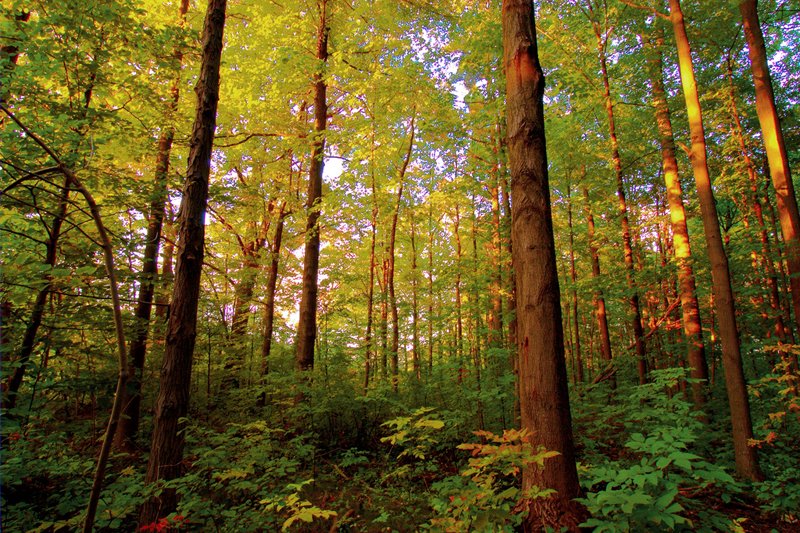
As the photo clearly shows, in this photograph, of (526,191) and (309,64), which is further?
(309,64)

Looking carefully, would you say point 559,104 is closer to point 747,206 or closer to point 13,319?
point 747,206

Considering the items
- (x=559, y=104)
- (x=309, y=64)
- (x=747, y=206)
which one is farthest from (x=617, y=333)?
(x=309, y=64)

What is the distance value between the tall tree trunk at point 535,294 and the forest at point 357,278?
0.07 ft

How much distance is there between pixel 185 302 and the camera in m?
3.91

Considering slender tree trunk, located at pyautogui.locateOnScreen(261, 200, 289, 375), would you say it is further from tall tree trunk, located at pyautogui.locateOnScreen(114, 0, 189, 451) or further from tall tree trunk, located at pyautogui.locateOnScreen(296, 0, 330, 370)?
tall tree trunk, located at pyautogui.locateOnScreen(114, 0, 189, 451)

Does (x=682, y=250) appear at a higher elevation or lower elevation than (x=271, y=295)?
higher

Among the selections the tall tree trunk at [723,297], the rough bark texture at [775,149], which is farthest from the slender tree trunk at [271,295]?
the rough bark texture at [775,149]

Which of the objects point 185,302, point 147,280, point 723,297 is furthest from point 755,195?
point 147,280

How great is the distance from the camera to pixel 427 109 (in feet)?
34.2

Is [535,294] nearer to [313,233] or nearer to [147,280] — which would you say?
[313,233]

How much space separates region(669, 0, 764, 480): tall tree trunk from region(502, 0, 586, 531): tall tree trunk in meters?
4.62

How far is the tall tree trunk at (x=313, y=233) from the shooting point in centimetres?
797

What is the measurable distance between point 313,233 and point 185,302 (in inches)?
190

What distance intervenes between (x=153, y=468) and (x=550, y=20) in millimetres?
12065
